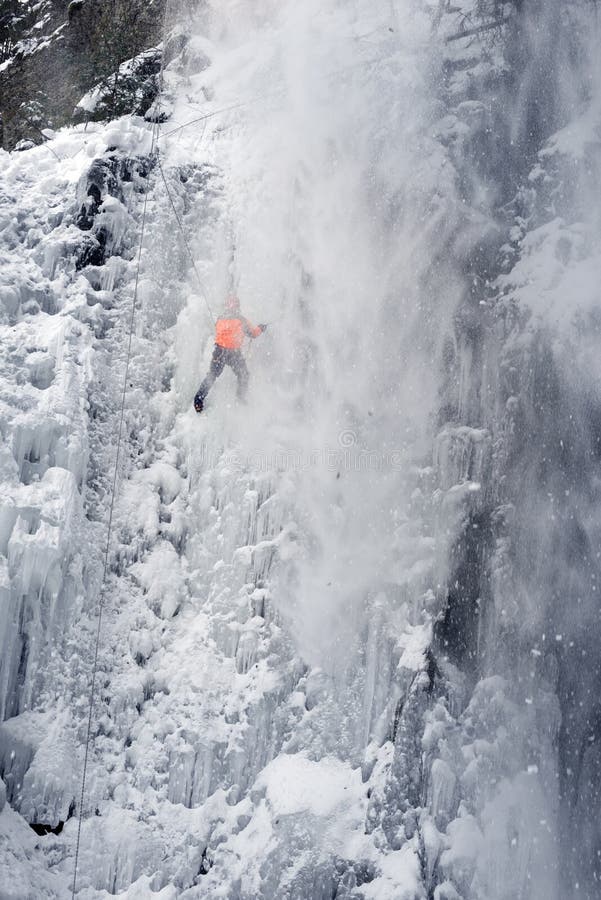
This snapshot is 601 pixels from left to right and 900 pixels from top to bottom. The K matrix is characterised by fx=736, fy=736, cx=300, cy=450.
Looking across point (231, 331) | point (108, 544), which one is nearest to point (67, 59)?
point (231, 331)

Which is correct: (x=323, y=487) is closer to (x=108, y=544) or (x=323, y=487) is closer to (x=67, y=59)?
(x=108, y=544)

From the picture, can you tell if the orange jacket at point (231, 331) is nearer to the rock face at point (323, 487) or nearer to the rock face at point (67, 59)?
the rock face at point (323, 487)

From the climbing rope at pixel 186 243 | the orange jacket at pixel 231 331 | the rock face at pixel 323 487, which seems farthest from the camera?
the climbing rope at pixel 186 243

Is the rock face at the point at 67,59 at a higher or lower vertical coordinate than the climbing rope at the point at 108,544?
higher

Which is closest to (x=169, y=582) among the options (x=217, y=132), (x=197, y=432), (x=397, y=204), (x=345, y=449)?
(x=197, y=432)

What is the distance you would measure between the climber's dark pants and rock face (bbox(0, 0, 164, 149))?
4.81 m

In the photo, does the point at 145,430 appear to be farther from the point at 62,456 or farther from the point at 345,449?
the point at 345,449

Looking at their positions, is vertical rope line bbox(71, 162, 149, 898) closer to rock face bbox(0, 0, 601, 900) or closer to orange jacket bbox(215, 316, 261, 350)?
rock face bbox(0, 0, 601, 900)

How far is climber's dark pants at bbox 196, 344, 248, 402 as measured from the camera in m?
6.79

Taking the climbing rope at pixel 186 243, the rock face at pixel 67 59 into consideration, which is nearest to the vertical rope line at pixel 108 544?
the climbing rope at pixel 186 243

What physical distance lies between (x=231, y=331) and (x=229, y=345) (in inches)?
5.1

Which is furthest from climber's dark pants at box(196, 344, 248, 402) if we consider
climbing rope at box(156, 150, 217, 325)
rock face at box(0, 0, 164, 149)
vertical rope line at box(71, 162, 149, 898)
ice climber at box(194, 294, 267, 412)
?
rock face at box(0, 0, 164, 149)

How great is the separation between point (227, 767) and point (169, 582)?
162cm

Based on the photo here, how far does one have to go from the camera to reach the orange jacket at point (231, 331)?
6.70 metres
